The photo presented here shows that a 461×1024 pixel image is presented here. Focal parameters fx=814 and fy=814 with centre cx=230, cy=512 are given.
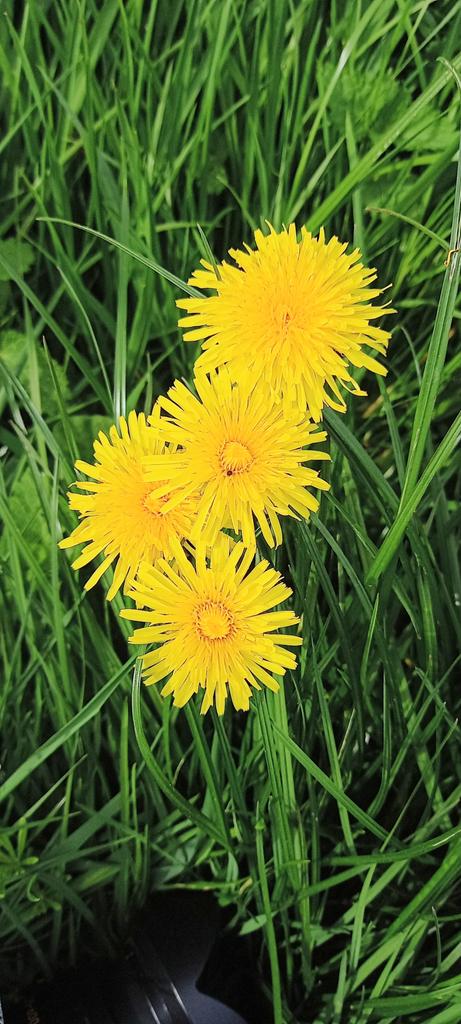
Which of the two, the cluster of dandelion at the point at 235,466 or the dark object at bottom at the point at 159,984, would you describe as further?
the dark object at bottom at the point at 159,984

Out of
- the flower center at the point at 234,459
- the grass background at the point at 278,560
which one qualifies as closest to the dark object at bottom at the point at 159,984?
the grass background at the point at 278,560

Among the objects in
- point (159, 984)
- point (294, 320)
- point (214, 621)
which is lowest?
point (159, 984)

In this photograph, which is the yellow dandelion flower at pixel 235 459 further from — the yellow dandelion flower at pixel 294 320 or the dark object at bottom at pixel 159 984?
the dark object at bottom at pixel 159 984

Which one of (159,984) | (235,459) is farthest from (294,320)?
(159,984)

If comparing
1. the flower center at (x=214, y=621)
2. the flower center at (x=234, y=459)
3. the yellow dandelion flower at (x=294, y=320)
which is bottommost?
the flower center at (x=214, y=621)

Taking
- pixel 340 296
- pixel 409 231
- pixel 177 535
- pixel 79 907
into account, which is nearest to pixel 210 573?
pixel 177 535

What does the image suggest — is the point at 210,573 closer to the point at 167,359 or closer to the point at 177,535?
the point at 177,535

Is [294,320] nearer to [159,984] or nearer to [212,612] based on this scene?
[212,612]

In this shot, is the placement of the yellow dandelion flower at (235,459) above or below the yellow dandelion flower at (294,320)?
below
